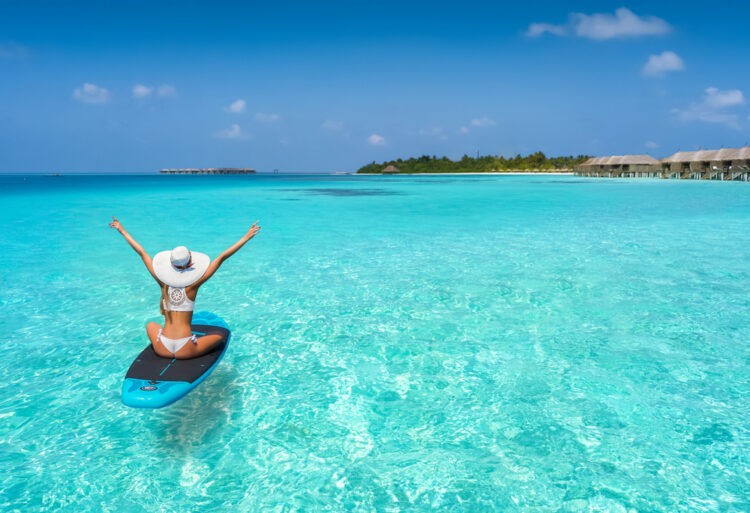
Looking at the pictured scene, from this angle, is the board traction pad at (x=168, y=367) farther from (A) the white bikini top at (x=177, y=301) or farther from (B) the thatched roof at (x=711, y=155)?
(B) the thatched roof at (x=711, y=155)

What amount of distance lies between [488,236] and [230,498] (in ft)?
45.8

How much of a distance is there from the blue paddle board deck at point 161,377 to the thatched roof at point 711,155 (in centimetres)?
5744

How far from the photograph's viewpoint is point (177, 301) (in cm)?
453

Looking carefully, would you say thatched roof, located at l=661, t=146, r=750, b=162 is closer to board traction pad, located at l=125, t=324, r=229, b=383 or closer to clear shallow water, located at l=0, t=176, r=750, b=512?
clear shallow water, located at l=0, t=176, r=750, b=512

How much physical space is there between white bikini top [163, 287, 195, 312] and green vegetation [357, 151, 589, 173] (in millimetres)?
124762

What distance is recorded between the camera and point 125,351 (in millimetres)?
6398

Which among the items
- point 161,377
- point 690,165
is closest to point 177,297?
point 161,377

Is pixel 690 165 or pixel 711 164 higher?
pixel 690 165

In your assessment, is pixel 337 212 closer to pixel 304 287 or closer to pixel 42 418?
pixel 304 287

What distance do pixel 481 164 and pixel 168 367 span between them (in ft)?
545

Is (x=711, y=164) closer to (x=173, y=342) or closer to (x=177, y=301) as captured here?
(x=177, y=301)

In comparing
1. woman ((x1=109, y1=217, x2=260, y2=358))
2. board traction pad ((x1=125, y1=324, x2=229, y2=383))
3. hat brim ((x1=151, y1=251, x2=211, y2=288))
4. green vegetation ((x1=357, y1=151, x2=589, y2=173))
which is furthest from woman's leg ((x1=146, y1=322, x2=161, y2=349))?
green vegetation ((x1=357, y1=151, x2=589, y2=173))

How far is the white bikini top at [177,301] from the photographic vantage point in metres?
4.49

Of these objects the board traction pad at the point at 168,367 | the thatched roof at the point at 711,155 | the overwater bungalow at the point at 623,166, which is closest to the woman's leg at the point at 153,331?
the board traction pad at the point at 168,367
